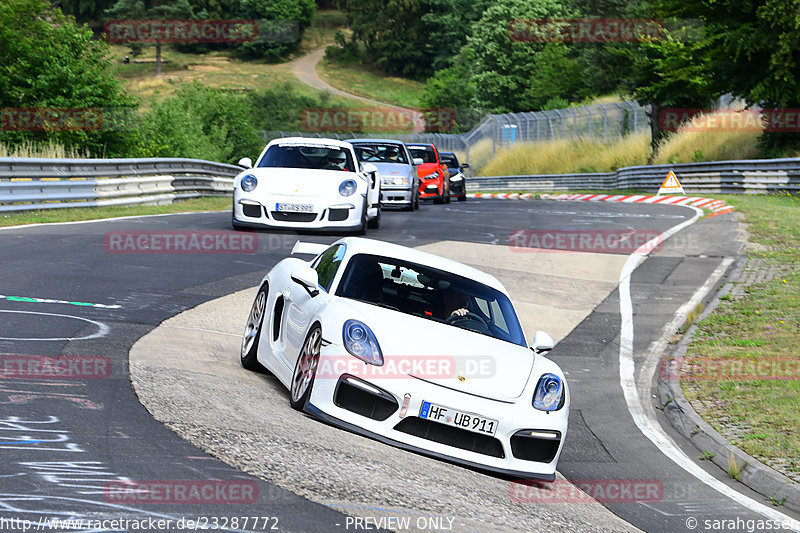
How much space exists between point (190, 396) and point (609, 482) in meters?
2.86

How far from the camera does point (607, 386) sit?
33.1 ft

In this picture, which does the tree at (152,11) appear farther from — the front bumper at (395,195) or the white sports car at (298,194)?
the white sports car at (298,194)

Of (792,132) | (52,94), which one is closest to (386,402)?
(52,94)

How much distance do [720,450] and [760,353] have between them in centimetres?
312

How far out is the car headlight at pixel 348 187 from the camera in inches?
688

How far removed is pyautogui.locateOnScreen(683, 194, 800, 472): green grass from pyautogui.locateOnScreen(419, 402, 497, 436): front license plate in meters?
2.41
